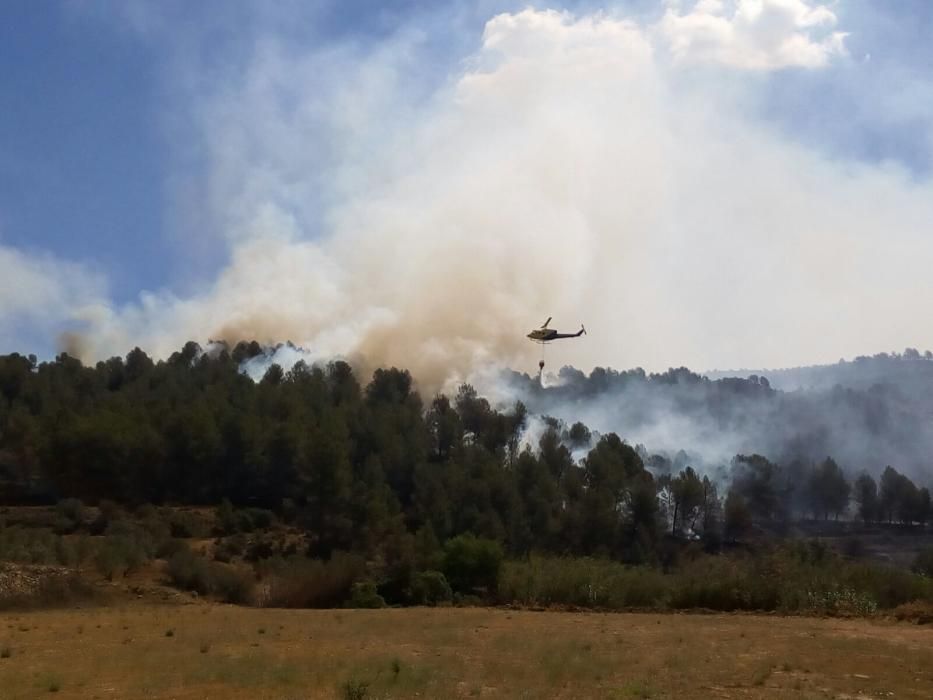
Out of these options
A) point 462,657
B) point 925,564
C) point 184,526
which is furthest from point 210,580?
point 925,564

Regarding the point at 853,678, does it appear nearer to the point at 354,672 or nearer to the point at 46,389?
the point at 354,672

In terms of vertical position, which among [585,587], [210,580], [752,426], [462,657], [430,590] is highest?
[752,426]

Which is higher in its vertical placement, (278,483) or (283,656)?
(278,483)

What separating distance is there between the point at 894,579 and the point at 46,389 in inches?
3381

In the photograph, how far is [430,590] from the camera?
47.9 metres

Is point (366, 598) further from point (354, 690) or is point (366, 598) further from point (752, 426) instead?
point (752, 426)

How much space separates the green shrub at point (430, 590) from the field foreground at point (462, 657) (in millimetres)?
10125

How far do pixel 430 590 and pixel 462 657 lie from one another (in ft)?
76.5

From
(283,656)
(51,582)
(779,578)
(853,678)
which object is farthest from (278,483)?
(853,678)

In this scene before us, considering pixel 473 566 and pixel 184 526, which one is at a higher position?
pixel 184 526

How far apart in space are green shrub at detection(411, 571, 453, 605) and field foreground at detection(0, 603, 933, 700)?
399 inches

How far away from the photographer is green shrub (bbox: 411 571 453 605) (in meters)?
47.5

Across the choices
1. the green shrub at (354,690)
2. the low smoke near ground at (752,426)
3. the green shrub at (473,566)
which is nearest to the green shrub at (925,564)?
the green shrub at (473,566)

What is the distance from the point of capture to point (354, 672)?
2178 centimetres
